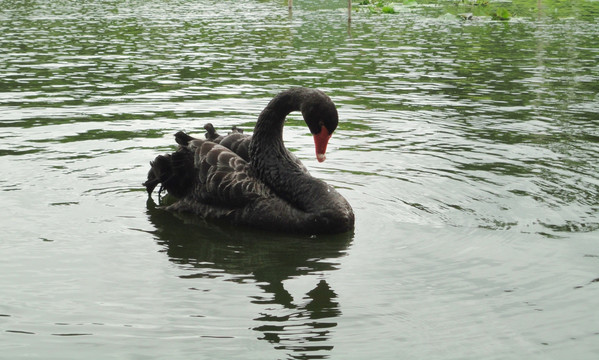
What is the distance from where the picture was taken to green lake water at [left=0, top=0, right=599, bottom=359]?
184 inches

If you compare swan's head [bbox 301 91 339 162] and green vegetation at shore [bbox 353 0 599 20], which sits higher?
swan's head [bbox 301 91 339 162]

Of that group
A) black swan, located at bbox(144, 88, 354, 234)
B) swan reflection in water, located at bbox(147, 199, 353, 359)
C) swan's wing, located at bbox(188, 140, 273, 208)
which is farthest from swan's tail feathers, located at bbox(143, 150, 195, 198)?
swan reflection in water, located at bbox(147, 199, 353, 359)

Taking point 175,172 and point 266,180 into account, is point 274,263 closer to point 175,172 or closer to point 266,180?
point 266,180

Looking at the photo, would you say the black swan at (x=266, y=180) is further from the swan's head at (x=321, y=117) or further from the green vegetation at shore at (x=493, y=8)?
the green vegetation at shore at (x=493, y=8)

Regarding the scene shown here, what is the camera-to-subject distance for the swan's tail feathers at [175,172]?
7.46 m

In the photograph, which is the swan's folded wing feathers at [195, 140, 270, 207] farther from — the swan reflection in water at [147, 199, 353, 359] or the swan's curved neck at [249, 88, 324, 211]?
the swan reflection in water at [147, 199, 353, 359]

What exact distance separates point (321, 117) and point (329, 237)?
105 cm

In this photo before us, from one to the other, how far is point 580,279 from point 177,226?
3578 mm

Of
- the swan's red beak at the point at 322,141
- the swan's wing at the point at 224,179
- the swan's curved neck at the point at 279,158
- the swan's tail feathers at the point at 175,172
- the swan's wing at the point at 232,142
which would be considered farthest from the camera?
the swan's wing at the point at 232,142

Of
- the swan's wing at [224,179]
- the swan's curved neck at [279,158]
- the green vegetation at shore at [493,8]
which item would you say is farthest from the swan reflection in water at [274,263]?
the green vegetation at shore at [493,8]

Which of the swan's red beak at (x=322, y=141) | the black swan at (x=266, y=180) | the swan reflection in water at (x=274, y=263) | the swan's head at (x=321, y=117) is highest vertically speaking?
the swan's head at (x=321, y=117)

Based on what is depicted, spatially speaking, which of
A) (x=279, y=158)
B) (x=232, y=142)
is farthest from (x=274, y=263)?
(x=232, y=142)

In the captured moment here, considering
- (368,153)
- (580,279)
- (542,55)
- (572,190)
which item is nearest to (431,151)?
(368,153)

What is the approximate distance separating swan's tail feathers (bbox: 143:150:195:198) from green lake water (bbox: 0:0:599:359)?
0.34 metres
